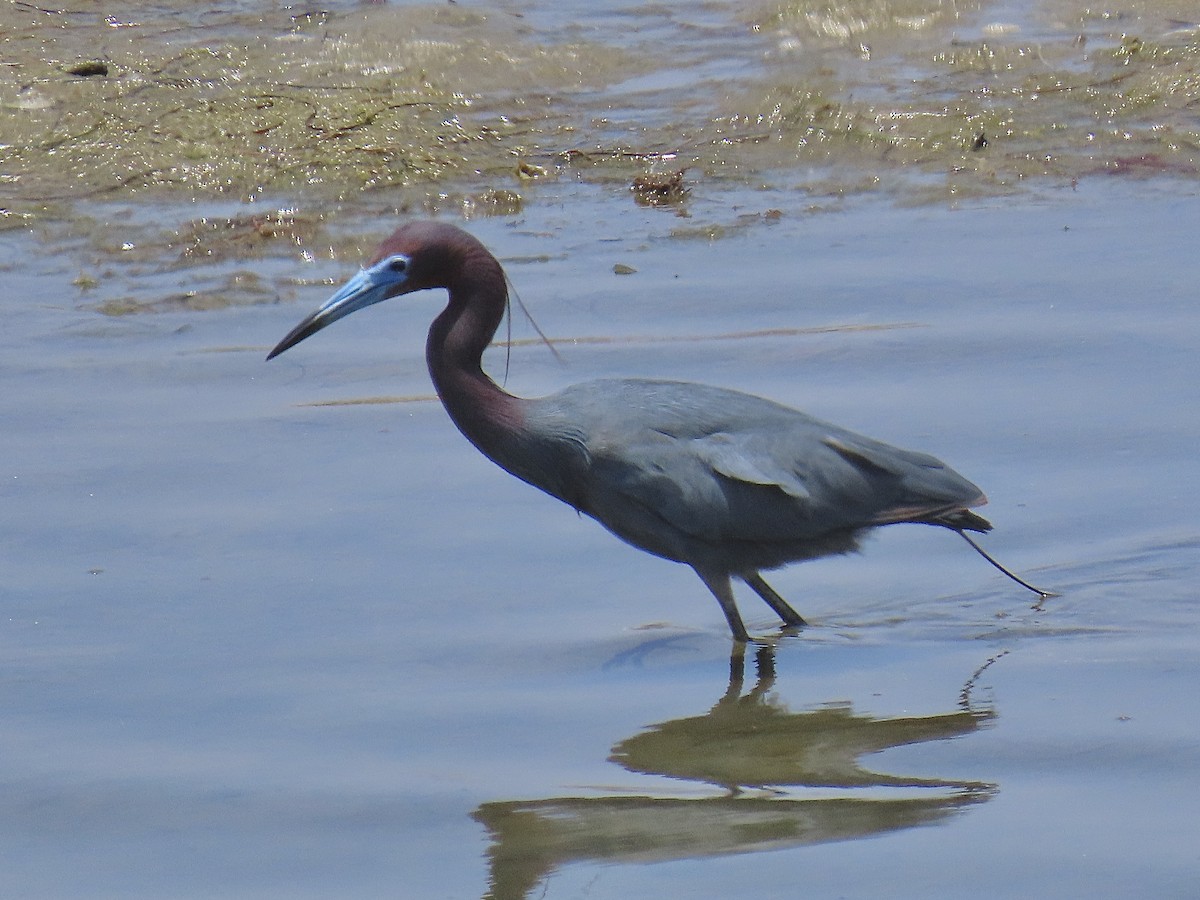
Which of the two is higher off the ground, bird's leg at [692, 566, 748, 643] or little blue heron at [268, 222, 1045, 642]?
little blue heron at [268, 222, 1045, 642]

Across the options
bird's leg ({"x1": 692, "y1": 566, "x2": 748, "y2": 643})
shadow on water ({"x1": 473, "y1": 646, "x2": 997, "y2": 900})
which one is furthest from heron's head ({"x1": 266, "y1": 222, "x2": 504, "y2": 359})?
shadow on water ({"x1": 473, "y1": 646, "x2": 997, "y2": 900})

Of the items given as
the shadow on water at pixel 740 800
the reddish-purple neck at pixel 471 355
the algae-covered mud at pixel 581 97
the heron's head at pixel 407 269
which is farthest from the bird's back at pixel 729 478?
the algae-covered mud at pixel 581 97

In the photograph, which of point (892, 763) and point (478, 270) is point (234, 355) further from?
point (892, 763)

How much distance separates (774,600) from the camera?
16.4ft

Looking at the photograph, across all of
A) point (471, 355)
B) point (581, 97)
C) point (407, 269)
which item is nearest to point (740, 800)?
point (471, 355)

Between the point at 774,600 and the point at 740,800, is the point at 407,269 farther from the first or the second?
the point at 740,800

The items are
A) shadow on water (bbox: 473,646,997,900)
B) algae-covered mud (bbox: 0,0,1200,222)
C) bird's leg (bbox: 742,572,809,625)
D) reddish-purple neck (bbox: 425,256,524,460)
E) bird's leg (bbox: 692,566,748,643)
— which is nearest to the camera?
shadow on water (bbox: 473,646,997,900)

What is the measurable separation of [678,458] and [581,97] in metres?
5.12

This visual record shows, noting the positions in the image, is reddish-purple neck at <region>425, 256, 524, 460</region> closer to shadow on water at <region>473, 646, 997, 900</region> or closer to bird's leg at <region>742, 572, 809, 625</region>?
bird's leg at <region>742, 572, 809, 625</region>

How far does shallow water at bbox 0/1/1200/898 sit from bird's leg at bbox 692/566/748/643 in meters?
0.08

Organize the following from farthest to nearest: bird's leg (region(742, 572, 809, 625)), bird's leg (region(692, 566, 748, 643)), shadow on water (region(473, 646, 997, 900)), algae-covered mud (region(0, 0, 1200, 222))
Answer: algae-covered mud (region(0, 0, 1200, 222)) → bird's leg (region(742, 572, 809, 625)) → bird's leg (region(692, 566, 748, 643)) → shadow on water (region(473, 646, 997, 900))

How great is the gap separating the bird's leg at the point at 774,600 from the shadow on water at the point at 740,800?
1.73 ft

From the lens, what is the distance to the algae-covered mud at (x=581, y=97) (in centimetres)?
859

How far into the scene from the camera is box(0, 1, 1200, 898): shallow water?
3.70 m
